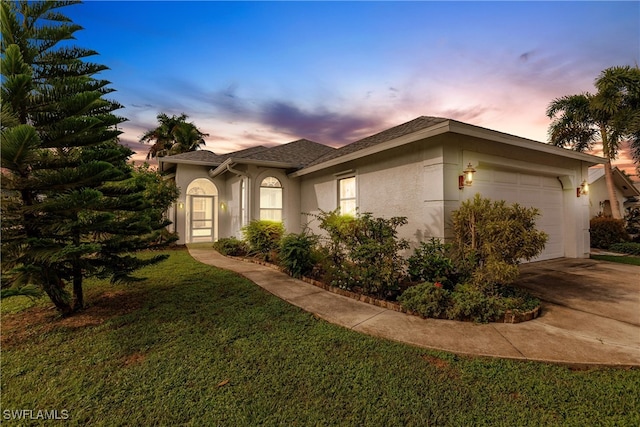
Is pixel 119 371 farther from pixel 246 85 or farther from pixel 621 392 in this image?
pixel 246 85

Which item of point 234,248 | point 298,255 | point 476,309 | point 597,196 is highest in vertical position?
point 597,196

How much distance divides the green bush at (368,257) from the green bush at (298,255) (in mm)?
647

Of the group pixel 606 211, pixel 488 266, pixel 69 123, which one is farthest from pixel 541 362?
pixel 606 211

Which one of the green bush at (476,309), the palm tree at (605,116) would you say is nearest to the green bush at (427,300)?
the green bush at (476,309)

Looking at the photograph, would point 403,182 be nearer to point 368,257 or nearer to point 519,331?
point 368,257

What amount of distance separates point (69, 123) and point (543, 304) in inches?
291

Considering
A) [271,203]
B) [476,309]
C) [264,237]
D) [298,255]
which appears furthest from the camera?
[271,203]

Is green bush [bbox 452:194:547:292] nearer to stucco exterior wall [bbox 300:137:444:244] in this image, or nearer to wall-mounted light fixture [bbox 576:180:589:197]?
stucco exterior wall [bbox 300:137:444:244]

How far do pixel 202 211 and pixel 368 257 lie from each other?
11.1m

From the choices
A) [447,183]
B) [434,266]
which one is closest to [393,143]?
[447,183]

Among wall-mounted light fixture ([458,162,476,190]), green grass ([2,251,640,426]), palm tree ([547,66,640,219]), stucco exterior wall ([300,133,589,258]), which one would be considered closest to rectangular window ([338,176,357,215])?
stucco exterior wall ([300,133,589,258])

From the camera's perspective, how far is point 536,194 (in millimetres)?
7566

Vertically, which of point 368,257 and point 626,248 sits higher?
point 368,257

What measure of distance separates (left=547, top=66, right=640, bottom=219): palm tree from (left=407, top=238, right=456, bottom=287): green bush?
12390mm
